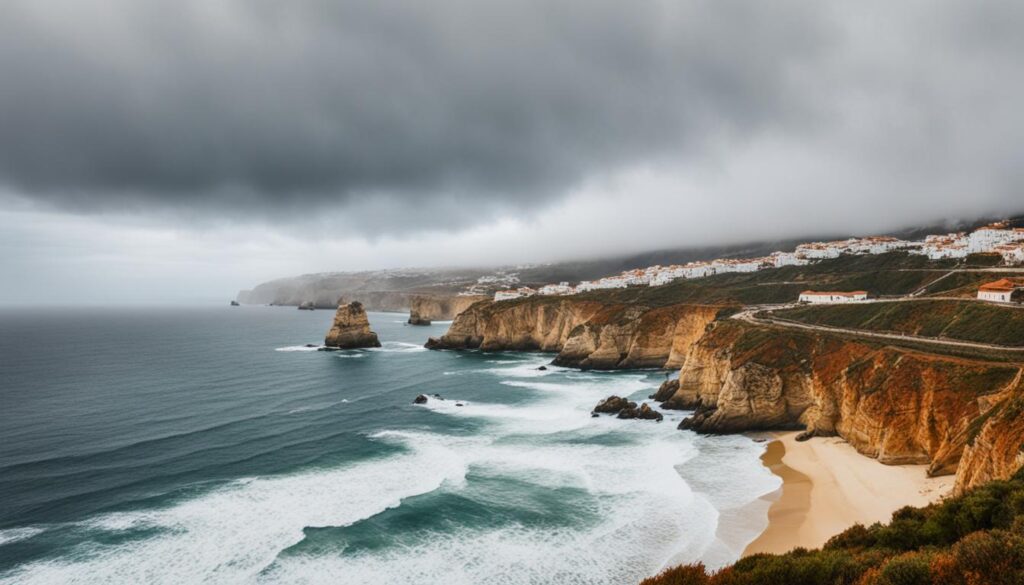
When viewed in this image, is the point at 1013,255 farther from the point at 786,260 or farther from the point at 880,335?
the point at 880,335

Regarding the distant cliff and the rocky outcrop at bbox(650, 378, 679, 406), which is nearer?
the distant cliff

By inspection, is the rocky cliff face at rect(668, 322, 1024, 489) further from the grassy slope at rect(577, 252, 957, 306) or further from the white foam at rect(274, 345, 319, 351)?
the white foam at rect(274, 345, 319, 351)

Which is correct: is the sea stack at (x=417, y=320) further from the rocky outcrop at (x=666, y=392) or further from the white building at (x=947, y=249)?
the white building at (x=947, y=249)

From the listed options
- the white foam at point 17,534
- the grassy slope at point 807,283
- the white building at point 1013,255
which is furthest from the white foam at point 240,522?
the white building at point 1013,255

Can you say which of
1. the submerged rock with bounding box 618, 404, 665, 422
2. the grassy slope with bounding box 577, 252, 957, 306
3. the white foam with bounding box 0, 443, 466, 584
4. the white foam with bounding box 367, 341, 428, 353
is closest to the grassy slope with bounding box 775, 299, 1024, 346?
the grassy slope with bounding box 577, 252, 957, 306

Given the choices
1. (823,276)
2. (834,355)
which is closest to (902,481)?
(834,355)

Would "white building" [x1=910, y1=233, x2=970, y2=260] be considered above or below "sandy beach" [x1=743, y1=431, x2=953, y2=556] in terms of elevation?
above
